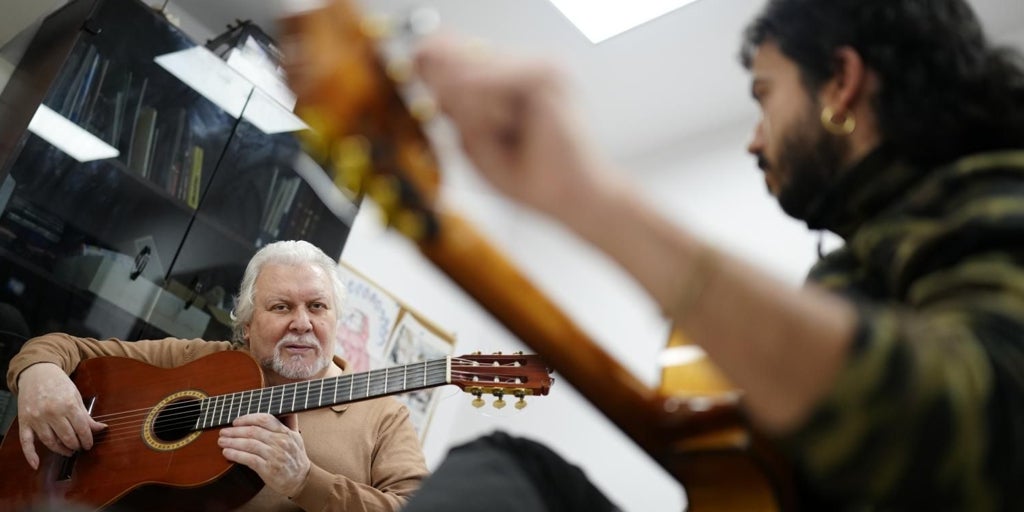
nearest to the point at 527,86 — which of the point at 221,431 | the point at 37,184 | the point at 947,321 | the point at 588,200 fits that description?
the point at 588,200

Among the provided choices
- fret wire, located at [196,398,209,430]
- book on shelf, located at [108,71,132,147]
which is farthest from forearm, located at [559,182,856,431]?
book on shelf, located at [108,71,132,147]

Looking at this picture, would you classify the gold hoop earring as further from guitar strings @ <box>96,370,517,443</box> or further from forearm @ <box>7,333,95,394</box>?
forearm @ <box>7,333,95,394</box>

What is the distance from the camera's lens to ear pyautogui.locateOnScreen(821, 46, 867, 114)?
0.72m

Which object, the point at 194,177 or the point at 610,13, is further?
the point at 610,13

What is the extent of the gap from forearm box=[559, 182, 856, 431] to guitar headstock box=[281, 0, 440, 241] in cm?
10

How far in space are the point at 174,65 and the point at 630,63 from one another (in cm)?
142

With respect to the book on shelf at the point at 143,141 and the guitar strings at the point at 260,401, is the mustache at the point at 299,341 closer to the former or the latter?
the guitar strings at the point at 260,401

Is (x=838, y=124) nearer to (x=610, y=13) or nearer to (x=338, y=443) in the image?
(x=338, y=443)

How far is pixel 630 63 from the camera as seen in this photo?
2.91 metres

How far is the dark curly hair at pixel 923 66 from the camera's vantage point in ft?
2.29

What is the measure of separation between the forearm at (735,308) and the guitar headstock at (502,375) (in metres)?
0.95

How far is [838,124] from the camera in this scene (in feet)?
2.36

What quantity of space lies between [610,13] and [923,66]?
2.08 metres

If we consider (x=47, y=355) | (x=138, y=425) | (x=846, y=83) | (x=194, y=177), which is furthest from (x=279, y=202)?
(x=846, y=83)
